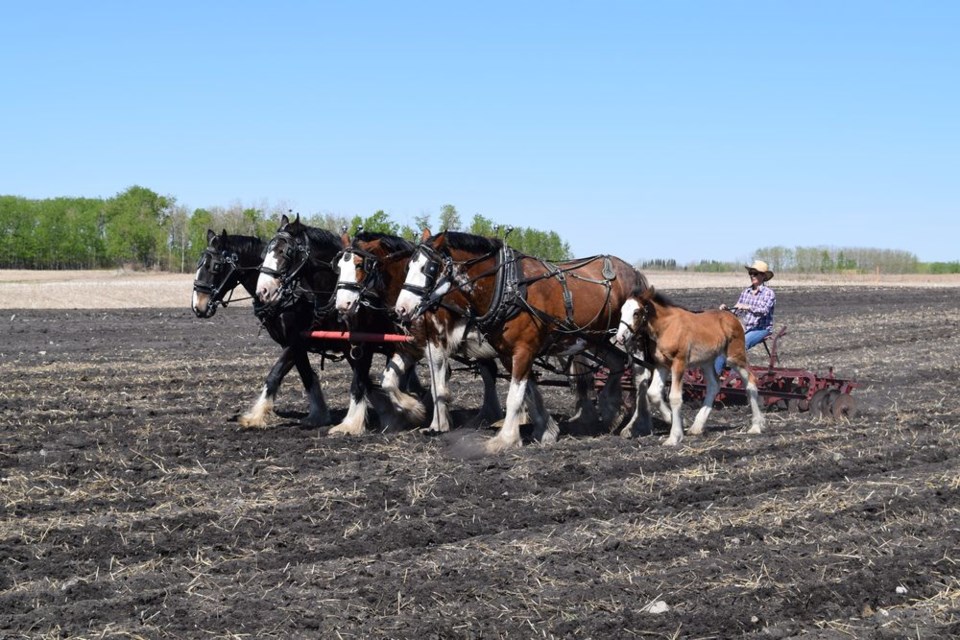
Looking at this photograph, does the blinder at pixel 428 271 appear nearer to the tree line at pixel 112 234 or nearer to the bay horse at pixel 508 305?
the bay horse at pixel 508 305

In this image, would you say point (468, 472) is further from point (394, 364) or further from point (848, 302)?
point (848, 302)

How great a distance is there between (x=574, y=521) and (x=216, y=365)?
1182 centimetres

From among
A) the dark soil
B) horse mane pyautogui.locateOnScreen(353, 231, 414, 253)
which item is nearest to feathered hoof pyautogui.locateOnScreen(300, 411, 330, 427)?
the dark soil

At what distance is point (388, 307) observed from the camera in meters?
11.5

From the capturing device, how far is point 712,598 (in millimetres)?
6332

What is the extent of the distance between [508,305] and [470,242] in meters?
0.81

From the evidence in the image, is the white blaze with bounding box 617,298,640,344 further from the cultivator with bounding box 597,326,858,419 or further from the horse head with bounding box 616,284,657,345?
the cultivator with bounding box 597,326,858,419

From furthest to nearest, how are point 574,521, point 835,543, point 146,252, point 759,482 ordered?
point 146,252
point 759,482
point 574,521
point 835,543

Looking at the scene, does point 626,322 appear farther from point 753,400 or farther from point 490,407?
point 490,407

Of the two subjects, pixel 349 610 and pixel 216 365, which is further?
pixel 216 365

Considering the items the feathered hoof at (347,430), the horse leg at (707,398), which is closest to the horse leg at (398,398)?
the feathered hoof at (347,430)

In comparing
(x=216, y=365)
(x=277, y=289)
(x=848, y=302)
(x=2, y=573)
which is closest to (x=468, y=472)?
(x=277, y=289)

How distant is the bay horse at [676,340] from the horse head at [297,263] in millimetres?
3299

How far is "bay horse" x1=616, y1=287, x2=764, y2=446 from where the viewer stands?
36.7 ft
